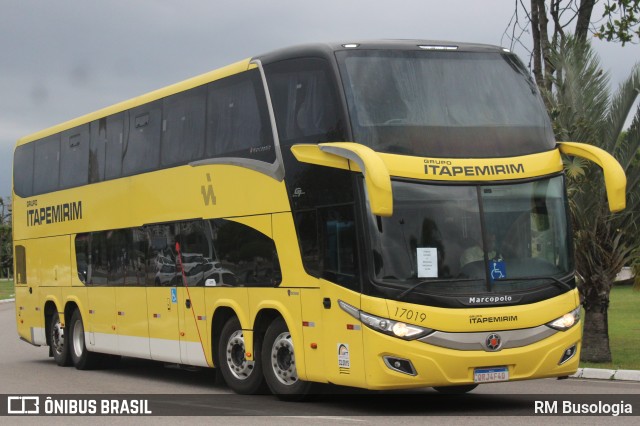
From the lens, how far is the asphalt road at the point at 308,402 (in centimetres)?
1297

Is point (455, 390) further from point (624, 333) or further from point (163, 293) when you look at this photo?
point (624, 333)

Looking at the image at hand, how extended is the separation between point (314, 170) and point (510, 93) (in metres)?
2.49

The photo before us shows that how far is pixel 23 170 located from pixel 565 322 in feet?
47.6

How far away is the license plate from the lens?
12984 millimetres

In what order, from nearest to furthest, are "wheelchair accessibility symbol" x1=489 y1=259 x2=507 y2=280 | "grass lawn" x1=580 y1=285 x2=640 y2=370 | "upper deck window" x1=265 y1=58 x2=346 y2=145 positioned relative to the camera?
"wheelchair accessibility symbol" x1=489 y1=259 x2=507 y2=280, "upper deck window" x1=265 y1=58 x2=346 y2=145, "grass lawn" x1=580 y1=285 x2=640 y2=370

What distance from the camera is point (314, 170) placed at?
46.5ft

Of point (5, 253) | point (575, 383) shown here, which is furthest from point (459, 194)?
point (5, 253)

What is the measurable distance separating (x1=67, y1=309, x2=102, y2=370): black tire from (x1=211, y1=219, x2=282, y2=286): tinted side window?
6.17m

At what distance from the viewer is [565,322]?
535 inches

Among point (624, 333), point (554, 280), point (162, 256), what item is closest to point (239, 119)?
point (162, 256)

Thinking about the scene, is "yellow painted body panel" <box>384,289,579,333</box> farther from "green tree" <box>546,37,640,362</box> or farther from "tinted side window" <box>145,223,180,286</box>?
"green tree" <box>546,37,640,362</box>

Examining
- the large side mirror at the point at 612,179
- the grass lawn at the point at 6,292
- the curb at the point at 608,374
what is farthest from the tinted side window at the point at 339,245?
the grass lawn at the point at 6,292

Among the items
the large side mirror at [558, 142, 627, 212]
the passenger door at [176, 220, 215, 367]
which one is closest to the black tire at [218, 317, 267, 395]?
the passenger door at [176, 220, 215, 367]

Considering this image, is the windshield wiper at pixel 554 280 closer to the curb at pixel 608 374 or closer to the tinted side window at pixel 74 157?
the curb at pixel 608 374
